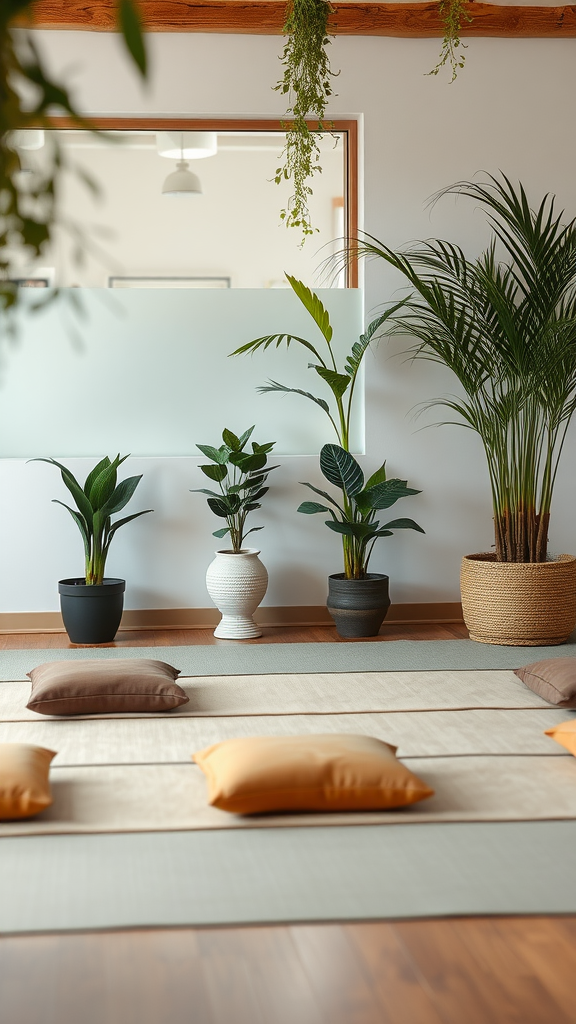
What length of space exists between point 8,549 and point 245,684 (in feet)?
5.31

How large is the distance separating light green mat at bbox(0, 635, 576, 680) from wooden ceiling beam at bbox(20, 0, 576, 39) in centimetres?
259

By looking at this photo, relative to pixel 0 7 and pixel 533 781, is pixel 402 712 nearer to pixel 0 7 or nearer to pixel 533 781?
pixel 533 781

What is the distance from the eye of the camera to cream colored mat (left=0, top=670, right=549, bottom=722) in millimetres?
3049

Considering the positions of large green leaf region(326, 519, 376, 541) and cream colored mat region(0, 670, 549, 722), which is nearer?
cream colored mat region(0, 670, 549, 722)

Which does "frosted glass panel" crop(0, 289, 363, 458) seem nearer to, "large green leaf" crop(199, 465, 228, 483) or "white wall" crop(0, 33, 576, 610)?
"white wall" crop(0, 33, 576, 610)

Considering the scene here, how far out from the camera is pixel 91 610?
4215mm

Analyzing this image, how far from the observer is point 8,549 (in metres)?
4.54

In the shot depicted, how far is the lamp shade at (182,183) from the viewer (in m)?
4.62

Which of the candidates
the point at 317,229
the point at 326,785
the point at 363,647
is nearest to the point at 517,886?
the point at 326,785

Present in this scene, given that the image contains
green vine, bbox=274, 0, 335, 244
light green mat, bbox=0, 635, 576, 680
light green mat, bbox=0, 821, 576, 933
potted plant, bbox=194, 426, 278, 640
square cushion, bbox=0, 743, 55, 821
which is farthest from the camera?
potted plant, bbox=194, 426, 278, 640

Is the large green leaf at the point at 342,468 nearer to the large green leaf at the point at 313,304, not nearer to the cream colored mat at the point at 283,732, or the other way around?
the large green leaf at the point at 313,304

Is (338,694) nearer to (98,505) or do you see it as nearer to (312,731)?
(312,731)

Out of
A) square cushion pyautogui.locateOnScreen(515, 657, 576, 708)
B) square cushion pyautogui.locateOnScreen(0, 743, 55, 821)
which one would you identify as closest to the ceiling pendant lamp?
square cushion pyautogui.locateOnScreen(515, 657, 576, 708)

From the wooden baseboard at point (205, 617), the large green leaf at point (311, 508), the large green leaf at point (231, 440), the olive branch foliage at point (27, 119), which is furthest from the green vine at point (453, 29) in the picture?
the olive branch foliage at point (27, 119)
